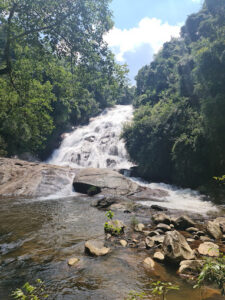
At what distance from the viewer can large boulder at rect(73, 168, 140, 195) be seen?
16.0 meters

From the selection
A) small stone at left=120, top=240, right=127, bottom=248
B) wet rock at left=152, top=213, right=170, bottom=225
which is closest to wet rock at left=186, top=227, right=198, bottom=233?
wet rock at left=152, top=213, right=170, bottom=225

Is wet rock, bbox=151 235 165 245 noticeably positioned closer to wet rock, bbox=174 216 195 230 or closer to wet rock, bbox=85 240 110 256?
wet rock, bbox=85 240 110 256

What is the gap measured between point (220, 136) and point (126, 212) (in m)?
9.37

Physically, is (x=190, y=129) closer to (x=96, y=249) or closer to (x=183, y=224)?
(x=183, y=224)

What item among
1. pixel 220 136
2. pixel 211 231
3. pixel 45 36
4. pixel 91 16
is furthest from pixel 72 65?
pixel 220 136

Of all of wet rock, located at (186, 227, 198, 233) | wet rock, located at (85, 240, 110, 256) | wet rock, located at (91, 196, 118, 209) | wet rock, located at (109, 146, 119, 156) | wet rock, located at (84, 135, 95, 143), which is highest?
wet rock, located at (84, 135, 95, 143)

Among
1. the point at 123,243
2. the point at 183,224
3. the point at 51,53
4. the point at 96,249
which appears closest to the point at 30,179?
the point at 51,53

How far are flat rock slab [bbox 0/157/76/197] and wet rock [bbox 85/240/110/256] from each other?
10114 mm

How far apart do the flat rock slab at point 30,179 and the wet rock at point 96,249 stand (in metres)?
10.1

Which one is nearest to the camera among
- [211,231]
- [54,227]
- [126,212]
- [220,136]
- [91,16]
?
[211,231]

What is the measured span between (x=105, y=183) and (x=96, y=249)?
1087cm

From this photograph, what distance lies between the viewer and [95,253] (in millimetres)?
5496

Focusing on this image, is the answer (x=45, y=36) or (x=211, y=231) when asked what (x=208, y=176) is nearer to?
(x=211, y=231)

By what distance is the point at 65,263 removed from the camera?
5113mm
